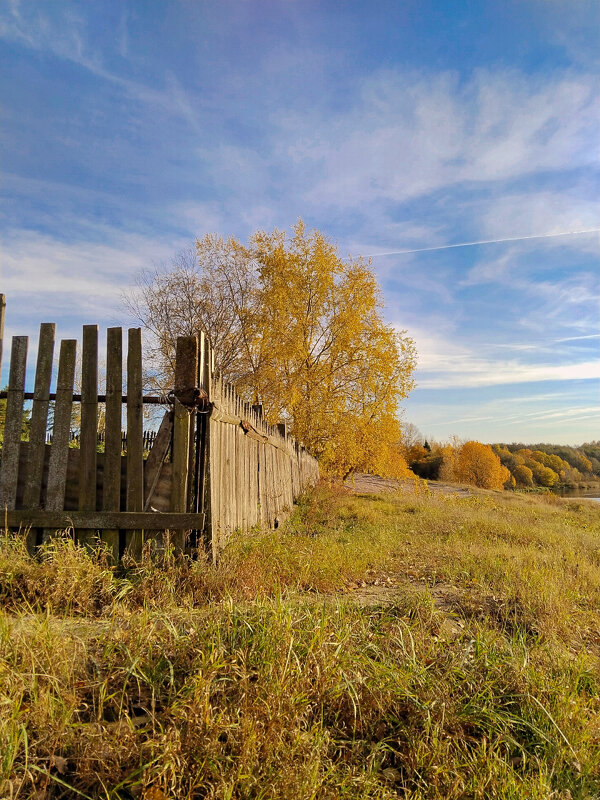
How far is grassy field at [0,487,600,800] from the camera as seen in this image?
2.06 m

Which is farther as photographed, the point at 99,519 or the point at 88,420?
the point at 88,420

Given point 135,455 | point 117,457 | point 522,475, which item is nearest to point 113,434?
point 117,457

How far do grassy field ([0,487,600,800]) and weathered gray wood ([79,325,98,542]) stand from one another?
98 centimetres

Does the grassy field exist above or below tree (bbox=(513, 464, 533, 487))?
below

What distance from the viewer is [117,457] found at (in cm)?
508

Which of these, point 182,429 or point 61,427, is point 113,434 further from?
point 182,429

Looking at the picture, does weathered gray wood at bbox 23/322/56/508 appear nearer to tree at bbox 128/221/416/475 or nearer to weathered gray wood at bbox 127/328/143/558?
weathered gray wood at bbox 127/328/143/558

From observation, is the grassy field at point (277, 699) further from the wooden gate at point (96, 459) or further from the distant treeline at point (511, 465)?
the distant treeline at point (511, 465)

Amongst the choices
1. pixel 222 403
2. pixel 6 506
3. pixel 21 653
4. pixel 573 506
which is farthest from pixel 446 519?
pixel 573 506

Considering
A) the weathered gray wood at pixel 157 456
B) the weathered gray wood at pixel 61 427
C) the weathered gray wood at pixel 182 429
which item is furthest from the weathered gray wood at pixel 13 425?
the weathered gray wood at pixel 182 429

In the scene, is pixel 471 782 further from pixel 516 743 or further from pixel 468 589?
pixel 468 589

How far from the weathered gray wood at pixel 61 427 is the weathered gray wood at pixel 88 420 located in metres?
0.20

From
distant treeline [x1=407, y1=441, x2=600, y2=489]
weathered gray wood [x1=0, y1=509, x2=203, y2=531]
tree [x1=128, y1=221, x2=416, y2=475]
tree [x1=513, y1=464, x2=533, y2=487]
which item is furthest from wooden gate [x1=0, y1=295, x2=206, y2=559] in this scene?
tree [x1=513, y1=464, x2=533, y2=487]

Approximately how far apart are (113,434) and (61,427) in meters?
0.64
